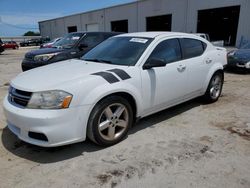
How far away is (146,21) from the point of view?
2805 centimetres

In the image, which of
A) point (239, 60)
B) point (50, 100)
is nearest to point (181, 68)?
point (50, 100)

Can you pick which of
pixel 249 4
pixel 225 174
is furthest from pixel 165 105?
pixel 249 4

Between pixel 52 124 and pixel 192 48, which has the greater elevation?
pixel 192 48

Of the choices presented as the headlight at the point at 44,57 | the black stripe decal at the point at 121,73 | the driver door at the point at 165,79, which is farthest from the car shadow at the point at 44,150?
the headlight at the point at 44,57

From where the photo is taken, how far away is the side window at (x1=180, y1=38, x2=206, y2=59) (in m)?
4.44

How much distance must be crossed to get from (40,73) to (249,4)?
19.4 metres

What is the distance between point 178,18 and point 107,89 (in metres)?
22.8

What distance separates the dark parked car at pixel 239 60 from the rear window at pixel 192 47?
464cm

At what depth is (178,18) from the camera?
23922 millimetres

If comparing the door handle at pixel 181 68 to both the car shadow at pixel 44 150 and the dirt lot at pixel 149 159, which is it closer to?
the dirt lot at pixel 149 159

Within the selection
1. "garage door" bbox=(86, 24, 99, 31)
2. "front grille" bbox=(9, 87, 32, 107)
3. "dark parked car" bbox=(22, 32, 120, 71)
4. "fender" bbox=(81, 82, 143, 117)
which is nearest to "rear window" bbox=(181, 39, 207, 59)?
"fender" bbox=(81, 82, 143, 117)

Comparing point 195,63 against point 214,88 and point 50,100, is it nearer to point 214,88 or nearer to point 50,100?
point 214,88

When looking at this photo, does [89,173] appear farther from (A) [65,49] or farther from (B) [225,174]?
(A) [65,49]

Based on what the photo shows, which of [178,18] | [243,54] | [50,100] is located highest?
[178,18]
